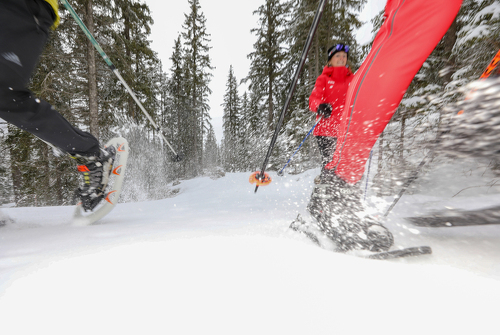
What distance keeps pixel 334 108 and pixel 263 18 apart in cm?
1433

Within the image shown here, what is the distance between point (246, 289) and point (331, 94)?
2.35 m

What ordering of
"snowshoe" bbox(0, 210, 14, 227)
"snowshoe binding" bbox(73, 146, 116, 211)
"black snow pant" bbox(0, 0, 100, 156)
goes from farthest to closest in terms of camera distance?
"snowshoe binding" bbox(73, 146, 116, 211), "snowshoe" bbox(0, 210, 14, 227), "black snow pant" bbox(0, 0, 100, 156)

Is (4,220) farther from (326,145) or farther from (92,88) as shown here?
(92,88)

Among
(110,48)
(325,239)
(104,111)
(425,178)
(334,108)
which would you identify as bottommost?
(325,239)

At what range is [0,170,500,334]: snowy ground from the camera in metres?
0.52

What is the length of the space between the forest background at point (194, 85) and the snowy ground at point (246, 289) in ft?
2.25

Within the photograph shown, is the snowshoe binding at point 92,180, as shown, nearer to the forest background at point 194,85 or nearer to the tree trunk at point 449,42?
the forest background at point 194,85

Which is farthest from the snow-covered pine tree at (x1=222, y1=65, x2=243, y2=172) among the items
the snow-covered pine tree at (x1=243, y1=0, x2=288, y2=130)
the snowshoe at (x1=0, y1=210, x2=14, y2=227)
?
the snowshoe at (x1=0, y1=210, x2=14, y2=227)

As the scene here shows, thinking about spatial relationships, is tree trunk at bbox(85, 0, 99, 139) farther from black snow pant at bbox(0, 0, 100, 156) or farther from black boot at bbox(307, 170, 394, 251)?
black boot at bbox(307, 170, 394, 251)

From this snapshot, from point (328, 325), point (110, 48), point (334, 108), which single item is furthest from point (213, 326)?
point (110, 48)

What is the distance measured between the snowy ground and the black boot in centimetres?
25

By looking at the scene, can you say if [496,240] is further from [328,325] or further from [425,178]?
[328,325]

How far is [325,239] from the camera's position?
4.42 ft

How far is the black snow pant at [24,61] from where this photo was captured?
1077mm
